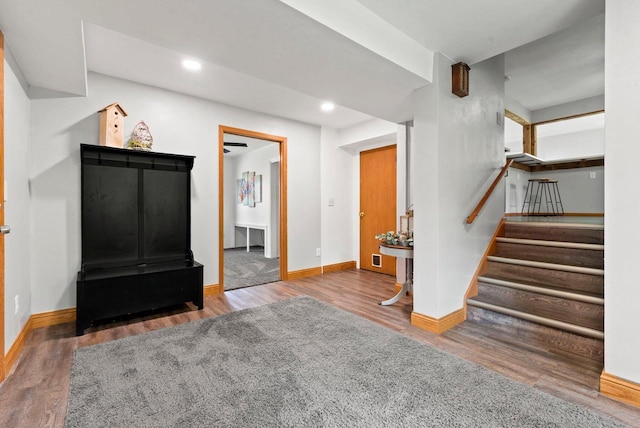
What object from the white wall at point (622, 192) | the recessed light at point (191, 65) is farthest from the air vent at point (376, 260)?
the recessed light at point (191, 65)

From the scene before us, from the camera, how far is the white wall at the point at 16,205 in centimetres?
203

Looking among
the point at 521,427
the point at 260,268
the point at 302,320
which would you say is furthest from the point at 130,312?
the point at 521,427

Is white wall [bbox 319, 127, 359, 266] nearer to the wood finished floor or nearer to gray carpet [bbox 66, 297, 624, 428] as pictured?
the wood finished floor

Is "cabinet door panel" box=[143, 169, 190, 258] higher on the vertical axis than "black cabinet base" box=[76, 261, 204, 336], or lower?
higher

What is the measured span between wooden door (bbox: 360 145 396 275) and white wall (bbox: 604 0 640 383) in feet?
9.87

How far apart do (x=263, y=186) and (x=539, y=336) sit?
5626 millimetres

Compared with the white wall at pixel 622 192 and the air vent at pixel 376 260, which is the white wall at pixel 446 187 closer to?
the white wall at pixel 622 192

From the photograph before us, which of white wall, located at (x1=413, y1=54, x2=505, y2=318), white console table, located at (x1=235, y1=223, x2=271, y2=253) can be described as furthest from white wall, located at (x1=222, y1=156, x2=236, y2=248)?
white wall, located at (x1=413, y1=54, x2=505, y2=318)

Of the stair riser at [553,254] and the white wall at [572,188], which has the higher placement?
the white wall at [572,188]

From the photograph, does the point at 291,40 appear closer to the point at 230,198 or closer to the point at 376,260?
the point at 376,260

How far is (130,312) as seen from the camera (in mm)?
2691

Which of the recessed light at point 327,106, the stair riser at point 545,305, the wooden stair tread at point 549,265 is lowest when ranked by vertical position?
the stair riser at point 545,305

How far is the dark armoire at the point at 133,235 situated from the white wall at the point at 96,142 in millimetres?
175

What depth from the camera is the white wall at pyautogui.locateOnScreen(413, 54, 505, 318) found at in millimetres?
2518
